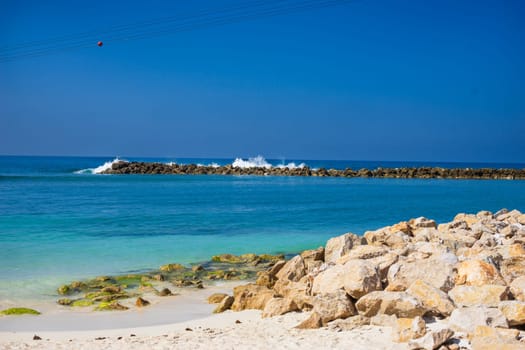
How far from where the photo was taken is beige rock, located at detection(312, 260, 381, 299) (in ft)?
24.2

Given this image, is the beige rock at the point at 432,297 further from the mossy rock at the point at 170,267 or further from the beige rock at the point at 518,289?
the mossy rock at the point at 170,267

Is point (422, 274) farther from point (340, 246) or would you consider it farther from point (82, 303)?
point (82, 303)

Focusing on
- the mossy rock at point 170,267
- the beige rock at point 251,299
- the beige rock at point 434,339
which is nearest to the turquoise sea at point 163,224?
the mossy rock at point 170,267

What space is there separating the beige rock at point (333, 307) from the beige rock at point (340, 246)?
2.63 metres

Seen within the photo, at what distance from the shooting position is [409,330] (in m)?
6.21

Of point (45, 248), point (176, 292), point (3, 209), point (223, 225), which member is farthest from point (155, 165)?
point (176, 292)

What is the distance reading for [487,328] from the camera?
18.8 feet

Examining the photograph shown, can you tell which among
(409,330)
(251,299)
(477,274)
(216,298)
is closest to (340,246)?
(251,299)

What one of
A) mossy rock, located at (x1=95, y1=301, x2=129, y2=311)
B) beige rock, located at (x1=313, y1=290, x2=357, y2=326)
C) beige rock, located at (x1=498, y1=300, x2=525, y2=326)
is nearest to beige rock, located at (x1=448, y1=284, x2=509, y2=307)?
beige rock, located at (x1=498, y1=300, x2=525, y2=326)

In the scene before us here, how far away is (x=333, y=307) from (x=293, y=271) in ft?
8.16

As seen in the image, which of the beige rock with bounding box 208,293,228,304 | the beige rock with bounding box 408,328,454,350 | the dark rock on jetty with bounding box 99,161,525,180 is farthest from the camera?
the dark rock on jetty with bounding box 99,161,525,180

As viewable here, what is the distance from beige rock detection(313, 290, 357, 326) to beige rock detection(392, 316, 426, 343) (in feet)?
2.78

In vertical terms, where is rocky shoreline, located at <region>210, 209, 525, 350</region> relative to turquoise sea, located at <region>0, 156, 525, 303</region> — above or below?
above

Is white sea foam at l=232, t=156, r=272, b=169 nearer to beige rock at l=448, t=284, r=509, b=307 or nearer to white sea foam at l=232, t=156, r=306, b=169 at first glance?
white sea foam at l=232, t=156, r=306, b=169
